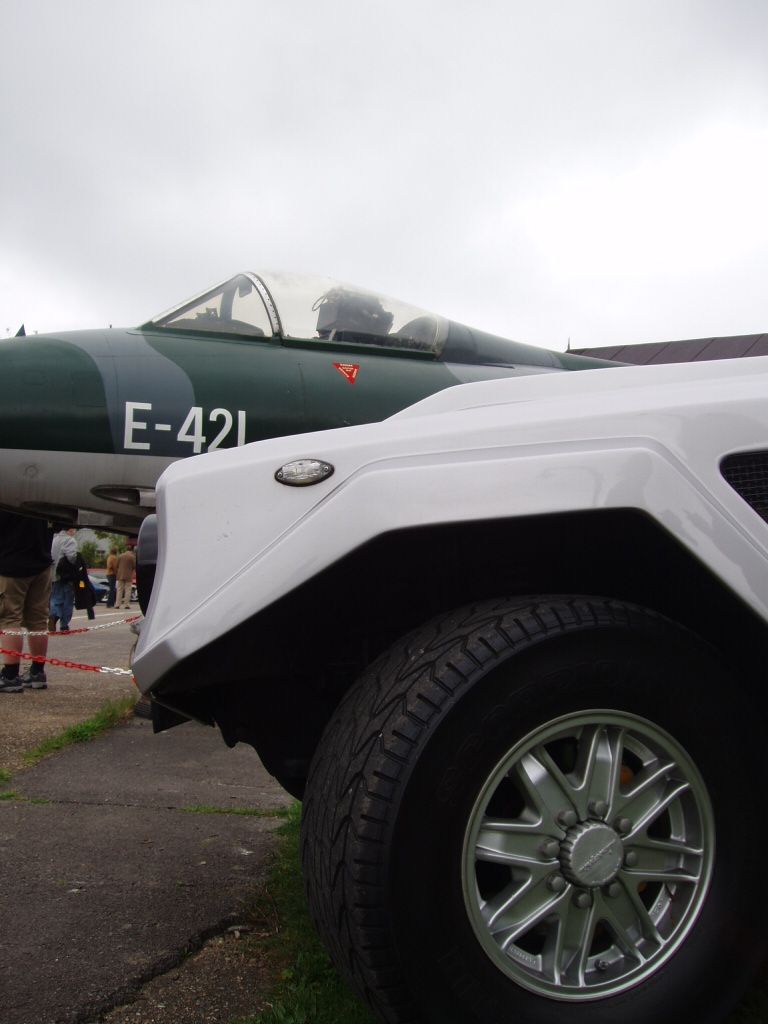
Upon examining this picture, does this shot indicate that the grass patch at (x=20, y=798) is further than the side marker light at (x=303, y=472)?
Yes

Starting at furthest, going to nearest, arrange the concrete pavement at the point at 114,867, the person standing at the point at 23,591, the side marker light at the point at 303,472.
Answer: the person standing at the point at 23,591 → the concrete pavement at the point at 114,867 → the side marker light at the point at 303,472

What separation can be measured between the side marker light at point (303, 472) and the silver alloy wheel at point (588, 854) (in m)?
0.64

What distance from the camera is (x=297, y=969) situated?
2.12 metres

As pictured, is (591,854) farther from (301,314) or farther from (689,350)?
(689,350)

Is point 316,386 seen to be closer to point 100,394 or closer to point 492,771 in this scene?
point 100,394

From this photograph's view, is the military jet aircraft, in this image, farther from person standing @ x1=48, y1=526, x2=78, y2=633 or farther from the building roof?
the building roof

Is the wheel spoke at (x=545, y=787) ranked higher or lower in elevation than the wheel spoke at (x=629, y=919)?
higher

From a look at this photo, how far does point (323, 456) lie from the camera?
5.86 feet

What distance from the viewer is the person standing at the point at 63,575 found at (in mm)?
12039

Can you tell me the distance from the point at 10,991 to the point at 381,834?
1.11 metres

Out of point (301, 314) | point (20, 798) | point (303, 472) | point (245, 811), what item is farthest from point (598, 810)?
point (301, 314)

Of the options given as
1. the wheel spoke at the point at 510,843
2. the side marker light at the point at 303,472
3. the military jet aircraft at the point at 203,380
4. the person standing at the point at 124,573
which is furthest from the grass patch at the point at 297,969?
the person standing at the point at 124,573

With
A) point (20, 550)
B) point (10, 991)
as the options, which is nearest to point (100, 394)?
point (20, 550)

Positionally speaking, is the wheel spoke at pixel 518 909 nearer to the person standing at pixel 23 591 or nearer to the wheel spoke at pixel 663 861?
the wheel spoke at pixel 663 861
